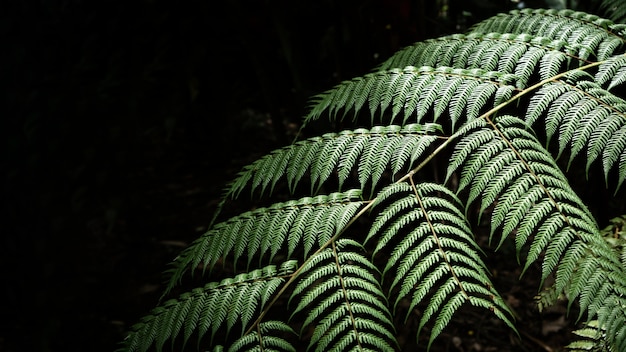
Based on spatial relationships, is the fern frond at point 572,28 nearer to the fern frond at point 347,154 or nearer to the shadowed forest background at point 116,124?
the fern frond at point 347,154

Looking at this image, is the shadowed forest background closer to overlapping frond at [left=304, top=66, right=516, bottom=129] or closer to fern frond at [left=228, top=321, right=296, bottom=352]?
overlapping frond at [left=304, top=66, right=516, bottom=129]

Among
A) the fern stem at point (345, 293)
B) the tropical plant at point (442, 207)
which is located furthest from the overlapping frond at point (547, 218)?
the fern stem at point (345, 293)

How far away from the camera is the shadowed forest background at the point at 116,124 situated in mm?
2822

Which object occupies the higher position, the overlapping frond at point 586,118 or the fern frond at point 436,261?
the overlapping frond at point 586,118

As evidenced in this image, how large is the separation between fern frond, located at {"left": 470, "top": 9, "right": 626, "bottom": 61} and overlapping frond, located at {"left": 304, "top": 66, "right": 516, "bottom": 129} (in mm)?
214

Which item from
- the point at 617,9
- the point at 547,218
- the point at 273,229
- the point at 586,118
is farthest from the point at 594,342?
the point at 617,9

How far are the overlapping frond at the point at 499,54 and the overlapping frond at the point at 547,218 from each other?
0.52 feet

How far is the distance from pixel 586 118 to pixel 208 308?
817 mm

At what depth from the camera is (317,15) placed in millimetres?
3430

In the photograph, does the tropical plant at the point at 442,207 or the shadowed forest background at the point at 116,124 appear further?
the shadowed forest background at the point at 116,124

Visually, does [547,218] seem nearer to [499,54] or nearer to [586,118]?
[586,118]

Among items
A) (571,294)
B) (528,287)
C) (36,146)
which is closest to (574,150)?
(571,294)

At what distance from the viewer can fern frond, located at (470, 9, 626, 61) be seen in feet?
3.41

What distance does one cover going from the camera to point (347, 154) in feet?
3.21
